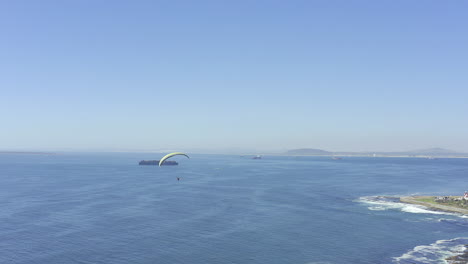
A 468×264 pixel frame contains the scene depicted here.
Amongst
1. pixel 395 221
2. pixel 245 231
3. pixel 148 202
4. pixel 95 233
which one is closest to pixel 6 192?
pixel 148 202

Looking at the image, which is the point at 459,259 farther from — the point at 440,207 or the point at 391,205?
the point at 391,205

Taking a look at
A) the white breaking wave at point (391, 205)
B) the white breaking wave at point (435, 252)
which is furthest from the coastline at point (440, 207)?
the white breaking wave at point (435, 252)

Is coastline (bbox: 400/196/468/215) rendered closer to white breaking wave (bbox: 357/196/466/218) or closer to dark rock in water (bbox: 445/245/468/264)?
white breaking wave (bbox: 357/196/466/218)

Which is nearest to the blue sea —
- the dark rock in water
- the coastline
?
the dark rock in water

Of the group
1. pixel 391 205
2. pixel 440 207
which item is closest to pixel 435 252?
pixel 440 207

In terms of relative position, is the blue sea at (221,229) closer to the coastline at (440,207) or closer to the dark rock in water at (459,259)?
the dark rock in water at (459,259)

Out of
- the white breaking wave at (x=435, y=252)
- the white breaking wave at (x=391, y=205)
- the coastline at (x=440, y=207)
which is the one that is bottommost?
the white breaking wave at (x=435, y=252)

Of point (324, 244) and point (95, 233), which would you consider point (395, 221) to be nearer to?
point (324, 244)
